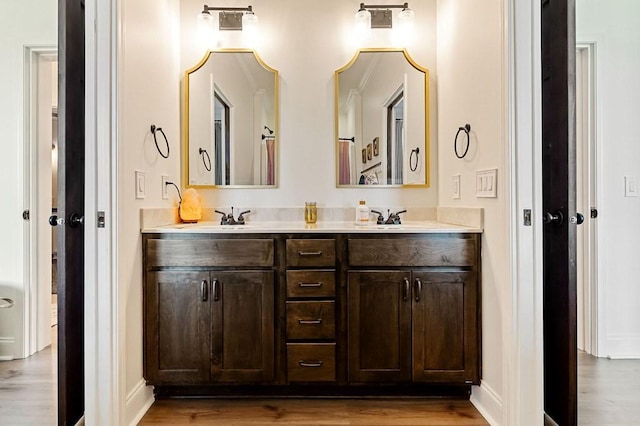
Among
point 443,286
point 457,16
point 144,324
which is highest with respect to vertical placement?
point 457,16

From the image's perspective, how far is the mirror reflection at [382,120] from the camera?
2.62 m

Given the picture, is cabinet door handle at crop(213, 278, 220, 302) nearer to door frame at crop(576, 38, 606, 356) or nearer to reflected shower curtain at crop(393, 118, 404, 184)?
reflected shower curtain at crop(393, 118, 404, 184)

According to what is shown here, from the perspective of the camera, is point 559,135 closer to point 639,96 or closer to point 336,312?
point 336,312

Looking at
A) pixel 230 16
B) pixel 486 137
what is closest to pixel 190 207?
pixel 230 16

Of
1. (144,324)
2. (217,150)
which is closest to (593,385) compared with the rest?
(144,324)

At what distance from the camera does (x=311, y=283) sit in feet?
6.68

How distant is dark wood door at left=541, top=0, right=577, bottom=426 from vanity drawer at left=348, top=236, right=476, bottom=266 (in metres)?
0.36

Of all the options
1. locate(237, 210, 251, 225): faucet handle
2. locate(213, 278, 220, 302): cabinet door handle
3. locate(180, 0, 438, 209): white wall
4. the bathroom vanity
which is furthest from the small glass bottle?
locate(213, 278, 220, 302): cabinet door handle

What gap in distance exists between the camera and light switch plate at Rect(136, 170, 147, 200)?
76.5 inches

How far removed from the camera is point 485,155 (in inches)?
→ 76.6

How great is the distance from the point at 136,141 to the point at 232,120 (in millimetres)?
800

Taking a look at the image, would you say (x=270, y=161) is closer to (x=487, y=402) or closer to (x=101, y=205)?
(x=101, y=205)

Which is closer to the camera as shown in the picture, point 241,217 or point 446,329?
point 446,329

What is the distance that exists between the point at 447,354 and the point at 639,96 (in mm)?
2159
